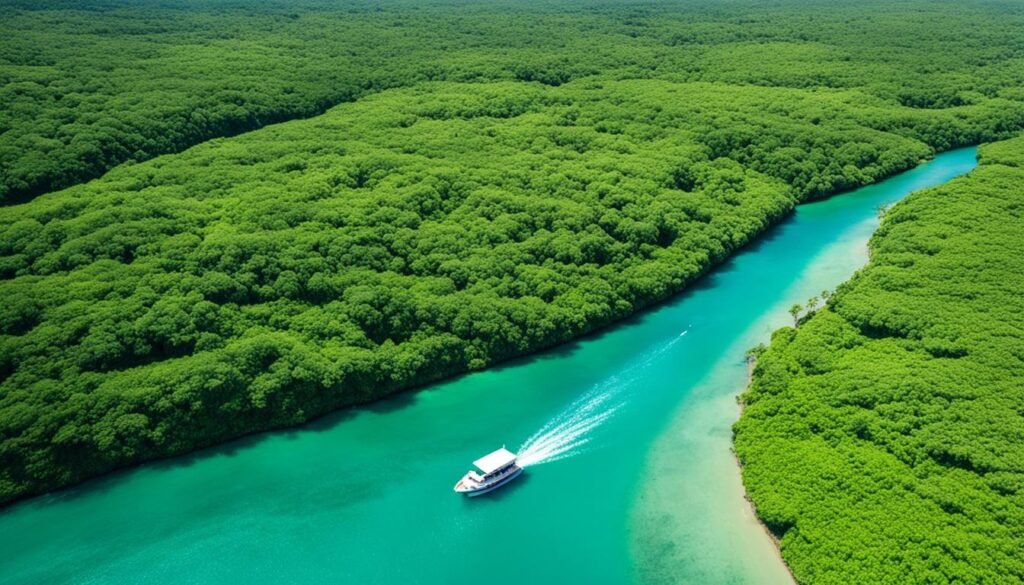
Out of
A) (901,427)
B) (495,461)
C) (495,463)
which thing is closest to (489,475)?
(495,463)

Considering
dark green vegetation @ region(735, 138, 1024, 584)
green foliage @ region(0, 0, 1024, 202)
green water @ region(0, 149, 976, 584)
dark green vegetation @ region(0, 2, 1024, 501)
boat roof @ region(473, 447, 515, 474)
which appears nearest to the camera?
dark green vegetation @ region(735, 138, 1024, 584)

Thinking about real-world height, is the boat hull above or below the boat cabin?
below

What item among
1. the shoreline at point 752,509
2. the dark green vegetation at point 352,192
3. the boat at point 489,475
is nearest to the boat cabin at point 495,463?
the boat at point 489,475

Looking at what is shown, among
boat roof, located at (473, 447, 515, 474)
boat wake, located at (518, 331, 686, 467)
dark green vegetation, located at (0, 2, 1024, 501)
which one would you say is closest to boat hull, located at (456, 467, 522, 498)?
boat roof, located at (473, 447, 515, 474)

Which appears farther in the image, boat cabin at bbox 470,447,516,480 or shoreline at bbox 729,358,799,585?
boat cabin at bbox 470,447,516,480

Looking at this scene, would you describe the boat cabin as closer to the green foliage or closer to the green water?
the green water

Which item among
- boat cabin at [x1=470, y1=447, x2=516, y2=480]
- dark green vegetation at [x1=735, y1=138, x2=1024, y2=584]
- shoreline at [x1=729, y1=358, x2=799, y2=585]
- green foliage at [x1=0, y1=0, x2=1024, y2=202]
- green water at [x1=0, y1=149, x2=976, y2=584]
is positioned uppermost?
green foliage at [x1=0, y1=0, x2=1024, y2=202]

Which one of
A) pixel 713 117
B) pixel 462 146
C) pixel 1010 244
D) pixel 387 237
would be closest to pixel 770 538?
pixel 387 237

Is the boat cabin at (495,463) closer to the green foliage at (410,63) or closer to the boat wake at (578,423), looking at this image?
the boat wake at (578,423)
